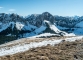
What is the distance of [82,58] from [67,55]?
6.88ft

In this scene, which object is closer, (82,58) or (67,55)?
(82,58)

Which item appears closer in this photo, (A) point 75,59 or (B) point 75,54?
(A) point 75,59

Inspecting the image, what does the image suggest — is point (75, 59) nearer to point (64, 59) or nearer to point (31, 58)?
point (64, 59)

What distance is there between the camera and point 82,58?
64.5 ft

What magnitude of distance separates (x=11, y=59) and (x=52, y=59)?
5.04 metres

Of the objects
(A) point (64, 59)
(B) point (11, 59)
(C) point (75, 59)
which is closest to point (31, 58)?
(B) point (11, 59)

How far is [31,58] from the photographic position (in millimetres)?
20531

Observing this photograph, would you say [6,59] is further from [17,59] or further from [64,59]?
[64,59]

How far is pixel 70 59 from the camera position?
63.4 ft

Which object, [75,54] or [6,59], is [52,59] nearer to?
[75,54]

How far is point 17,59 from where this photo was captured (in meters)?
20.5

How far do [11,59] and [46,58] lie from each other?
4.32 metres

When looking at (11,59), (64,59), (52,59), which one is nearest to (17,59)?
(11,59)

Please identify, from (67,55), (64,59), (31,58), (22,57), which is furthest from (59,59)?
(22,57)
